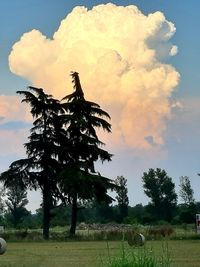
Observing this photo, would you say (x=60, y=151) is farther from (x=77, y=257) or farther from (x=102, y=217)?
(x=102, y=217)

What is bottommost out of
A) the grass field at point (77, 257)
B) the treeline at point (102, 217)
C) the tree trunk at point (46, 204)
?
the grass field at point (77, 257)

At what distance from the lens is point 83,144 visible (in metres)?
47.7

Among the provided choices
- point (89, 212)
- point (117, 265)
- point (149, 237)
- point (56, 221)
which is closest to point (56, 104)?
point (149, 237)

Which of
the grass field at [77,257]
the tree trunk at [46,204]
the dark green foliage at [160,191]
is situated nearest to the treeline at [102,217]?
the dark green foliage at [160,191]

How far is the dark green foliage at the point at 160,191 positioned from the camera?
110 meters

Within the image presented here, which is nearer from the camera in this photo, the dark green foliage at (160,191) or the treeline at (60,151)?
the treeline at (60,151)

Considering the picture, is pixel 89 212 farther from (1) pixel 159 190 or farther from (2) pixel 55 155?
(2) pixel 55 155

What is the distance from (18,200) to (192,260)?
329ft

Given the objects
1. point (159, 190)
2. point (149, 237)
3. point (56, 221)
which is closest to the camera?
point (149, 237)

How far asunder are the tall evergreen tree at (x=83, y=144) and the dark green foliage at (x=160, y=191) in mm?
62338

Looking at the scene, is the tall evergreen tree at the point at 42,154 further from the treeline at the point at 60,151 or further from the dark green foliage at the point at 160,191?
the dark green foliage at the point at 160,191

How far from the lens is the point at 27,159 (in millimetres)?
47344

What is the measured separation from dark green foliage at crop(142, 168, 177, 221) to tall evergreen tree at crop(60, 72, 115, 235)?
205 feet

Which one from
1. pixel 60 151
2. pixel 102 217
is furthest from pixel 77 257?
pixel 102 217
